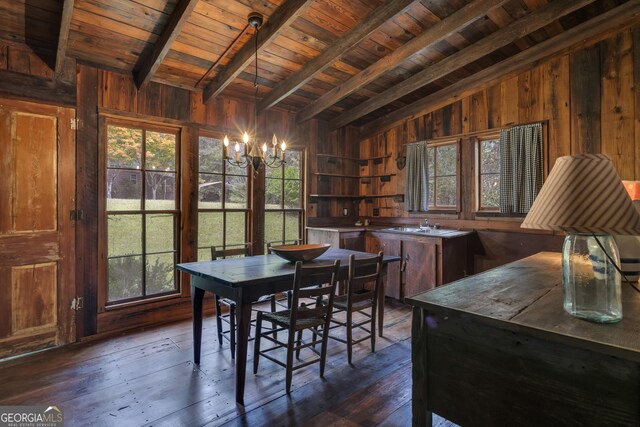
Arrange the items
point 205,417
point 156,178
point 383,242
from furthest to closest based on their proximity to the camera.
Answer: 1. point 383,242
2. point 156,178
3. point 205,417

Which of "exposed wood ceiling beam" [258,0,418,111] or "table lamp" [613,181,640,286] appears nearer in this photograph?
"table lamp" [613,181,640,286]

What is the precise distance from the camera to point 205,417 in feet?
6.61

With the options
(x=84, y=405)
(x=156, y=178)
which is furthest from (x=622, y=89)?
(x=84, y=405)

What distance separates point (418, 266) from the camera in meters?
4.14

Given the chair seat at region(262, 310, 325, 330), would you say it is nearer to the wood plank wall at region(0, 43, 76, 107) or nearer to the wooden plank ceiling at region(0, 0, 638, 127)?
the wooden plank ceiling at region(0, 0, 638, 127)

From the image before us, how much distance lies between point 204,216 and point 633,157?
175 inches

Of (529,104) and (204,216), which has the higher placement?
(529,104)

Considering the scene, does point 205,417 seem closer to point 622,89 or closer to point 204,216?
point 204,216

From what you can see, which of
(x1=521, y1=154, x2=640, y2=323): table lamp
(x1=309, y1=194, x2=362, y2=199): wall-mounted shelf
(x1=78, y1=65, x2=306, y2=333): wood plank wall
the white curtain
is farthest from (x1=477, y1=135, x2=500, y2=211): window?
(x1=521, y1=154, x2=640, y2=323): table lamp

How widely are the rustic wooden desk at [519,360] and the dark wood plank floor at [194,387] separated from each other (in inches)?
37.7

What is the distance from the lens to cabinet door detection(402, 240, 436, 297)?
13.1ft

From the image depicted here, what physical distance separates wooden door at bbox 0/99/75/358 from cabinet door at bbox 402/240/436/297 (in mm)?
3496

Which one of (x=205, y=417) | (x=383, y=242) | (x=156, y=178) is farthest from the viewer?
(x=383, y=242)

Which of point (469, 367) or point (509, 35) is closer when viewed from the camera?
point (469, 367)
